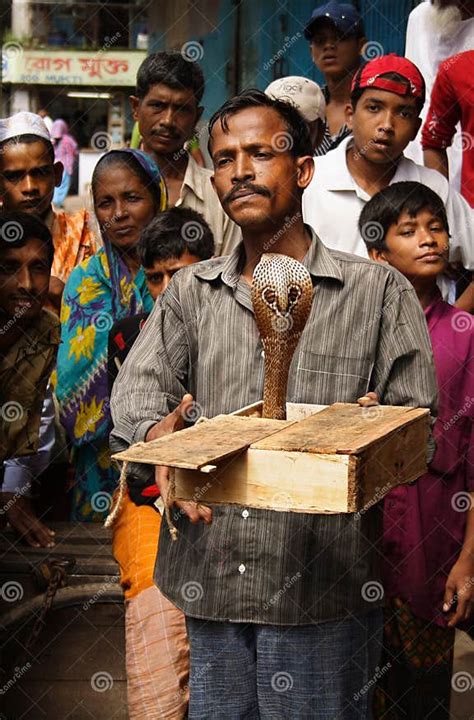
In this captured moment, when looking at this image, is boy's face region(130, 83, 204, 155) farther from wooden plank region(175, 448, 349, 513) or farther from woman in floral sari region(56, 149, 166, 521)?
wooden plank region(175, 448, 349, 513)

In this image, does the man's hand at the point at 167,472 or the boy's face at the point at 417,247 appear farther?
the boy's face at the point at 417,247

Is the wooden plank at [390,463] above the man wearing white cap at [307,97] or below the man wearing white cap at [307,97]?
below

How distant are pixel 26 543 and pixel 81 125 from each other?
30.6ft

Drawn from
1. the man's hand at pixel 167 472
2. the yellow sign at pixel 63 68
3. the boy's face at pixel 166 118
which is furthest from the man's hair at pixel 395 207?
the yellow sign at pixel 63 68

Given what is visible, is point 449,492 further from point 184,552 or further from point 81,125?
point 81,125

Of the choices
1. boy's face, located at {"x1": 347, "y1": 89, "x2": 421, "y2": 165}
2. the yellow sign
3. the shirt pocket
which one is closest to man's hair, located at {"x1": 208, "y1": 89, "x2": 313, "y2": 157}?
the shirt pocket

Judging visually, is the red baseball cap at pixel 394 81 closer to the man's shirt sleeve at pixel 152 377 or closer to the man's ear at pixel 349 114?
the man's ear at pixel 349 114

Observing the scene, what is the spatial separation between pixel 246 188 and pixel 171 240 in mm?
1620

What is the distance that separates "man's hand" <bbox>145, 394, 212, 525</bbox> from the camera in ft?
8.05

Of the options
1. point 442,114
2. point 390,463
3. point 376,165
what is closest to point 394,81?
point 376,165

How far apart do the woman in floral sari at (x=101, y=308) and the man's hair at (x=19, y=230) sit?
1.18 feet

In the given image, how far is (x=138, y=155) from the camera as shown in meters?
4.99

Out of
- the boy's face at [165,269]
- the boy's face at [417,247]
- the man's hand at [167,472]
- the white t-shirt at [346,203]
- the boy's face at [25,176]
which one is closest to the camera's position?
the man's hand at [167,472]

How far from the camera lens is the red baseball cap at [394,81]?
15.4 feet
